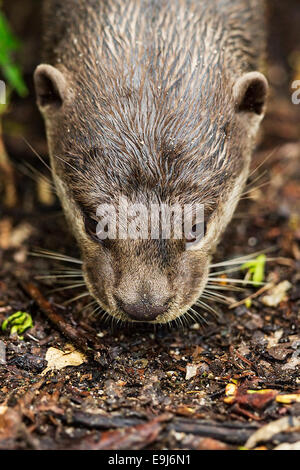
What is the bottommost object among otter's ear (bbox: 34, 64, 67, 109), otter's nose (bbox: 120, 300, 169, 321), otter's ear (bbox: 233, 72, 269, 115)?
otter's nose (bbox: 120, 300, 169, 321)

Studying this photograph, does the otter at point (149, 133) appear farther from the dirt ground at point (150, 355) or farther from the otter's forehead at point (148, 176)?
the dirt ground at point (150, 355)

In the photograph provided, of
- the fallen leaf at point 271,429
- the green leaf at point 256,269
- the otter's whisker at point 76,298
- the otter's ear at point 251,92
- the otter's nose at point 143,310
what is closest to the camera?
the fallen leaf at point 271,429

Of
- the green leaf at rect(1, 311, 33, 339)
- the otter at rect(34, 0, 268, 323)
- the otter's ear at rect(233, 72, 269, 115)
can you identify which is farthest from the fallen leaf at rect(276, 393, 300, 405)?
the otter's ear at rect(233, 72, 269, 115)

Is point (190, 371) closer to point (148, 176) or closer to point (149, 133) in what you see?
point (148, 176)

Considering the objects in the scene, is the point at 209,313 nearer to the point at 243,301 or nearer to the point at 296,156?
the point at 243,301

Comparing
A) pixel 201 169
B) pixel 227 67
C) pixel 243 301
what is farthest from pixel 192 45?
pixel 243 301

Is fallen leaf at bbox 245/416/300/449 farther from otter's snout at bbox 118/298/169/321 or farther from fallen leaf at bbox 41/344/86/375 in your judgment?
fallen leaf at bbox 41/344/86/375

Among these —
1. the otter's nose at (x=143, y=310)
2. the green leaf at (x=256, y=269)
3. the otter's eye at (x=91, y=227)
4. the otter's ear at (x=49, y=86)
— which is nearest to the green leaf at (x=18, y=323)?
the otter's eye at (x=91, y=227)

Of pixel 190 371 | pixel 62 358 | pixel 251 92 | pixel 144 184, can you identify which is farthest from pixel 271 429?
pixel 251 92
